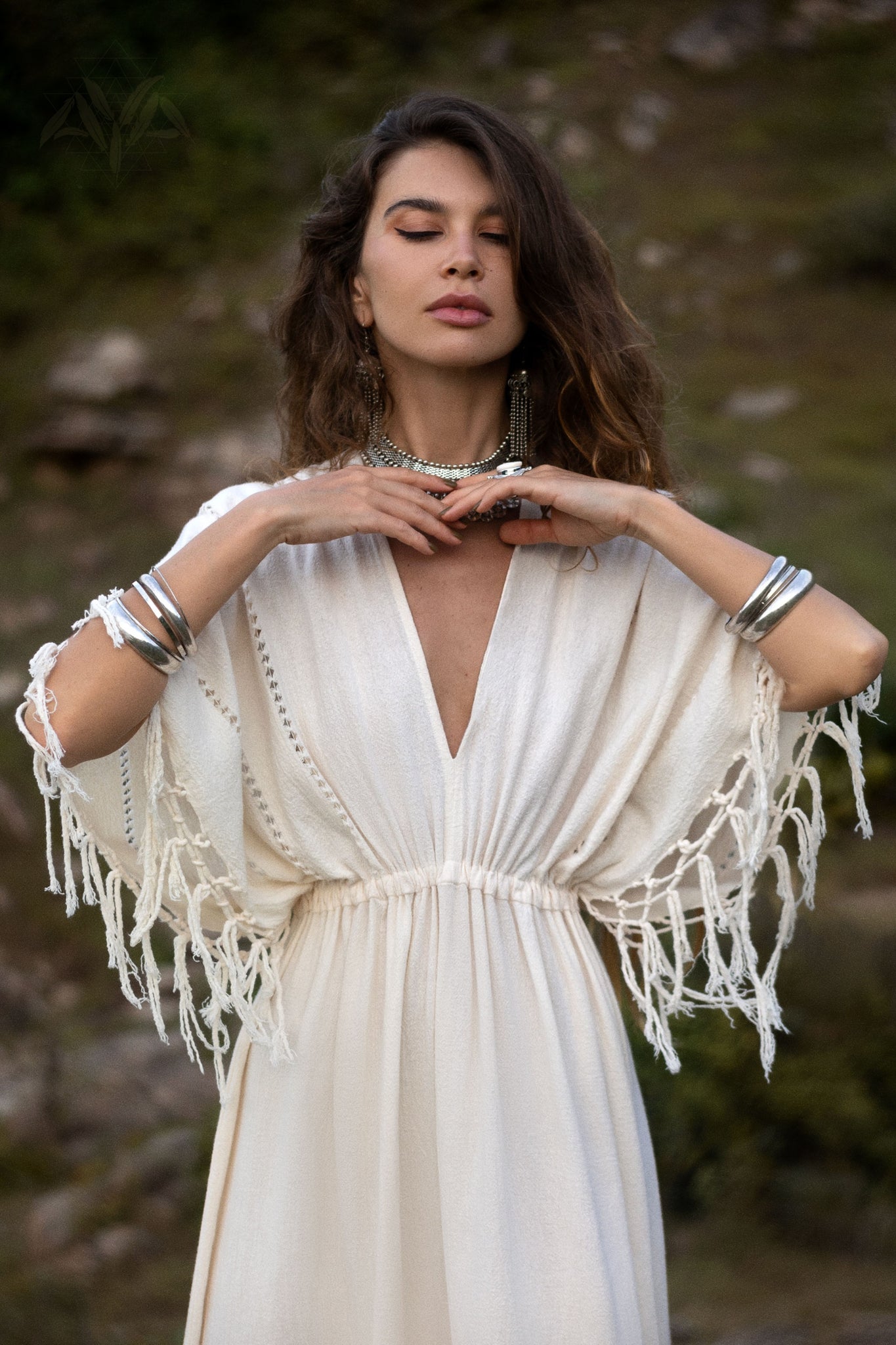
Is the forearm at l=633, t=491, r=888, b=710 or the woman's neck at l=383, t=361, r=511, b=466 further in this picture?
the woman's neck at l=383, t=361, r=511, b=466

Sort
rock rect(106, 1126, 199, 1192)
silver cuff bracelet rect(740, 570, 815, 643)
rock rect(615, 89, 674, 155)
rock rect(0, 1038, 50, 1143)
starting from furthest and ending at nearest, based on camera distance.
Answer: rock rect(615, 89, 674, 155) < rock rect(0, 1038, 50, 1143) < rock rect(106, 1126, 199, 1192) < silver cuff bracelet rect(740, 570, 815, 643)

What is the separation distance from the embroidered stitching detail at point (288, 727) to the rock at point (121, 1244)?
2070 millimetres

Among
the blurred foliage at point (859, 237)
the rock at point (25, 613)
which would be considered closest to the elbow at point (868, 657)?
the rock at point (25, 613)

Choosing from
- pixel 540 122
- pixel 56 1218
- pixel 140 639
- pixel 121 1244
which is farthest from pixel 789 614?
pixel 540 122

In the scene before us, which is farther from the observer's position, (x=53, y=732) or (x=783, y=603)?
(x=783, y=603)

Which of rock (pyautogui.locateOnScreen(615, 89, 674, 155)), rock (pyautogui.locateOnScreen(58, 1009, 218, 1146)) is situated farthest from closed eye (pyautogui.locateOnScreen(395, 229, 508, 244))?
rock (pyautogui.locateOnScreen(615, 89, 674, 155))

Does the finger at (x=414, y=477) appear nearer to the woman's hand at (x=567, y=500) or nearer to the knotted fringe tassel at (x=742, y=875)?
the woman's hand at (x=567, y=500)

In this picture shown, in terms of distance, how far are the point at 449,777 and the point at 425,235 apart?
27.8 inches

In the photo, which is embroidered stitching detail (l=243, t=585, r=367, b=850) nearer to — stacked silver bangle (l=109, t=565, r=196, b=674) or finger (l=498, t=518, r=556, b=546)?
stacked silver bangle (l=109, t=565, r=196, b=674)

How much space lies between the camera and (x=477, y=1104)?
1.80 m

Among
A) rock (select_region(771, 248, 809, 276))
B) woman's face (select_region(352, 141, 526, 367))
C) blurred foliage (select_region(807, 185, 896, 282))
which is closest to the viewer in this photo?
woman's face (select_region(352, 141, 526, 367))

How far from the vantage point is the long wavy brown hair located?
1947 mm

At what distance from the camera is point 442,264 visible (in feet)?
6.20

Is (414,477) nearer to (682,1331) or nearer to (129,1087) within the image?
(682,1331)
